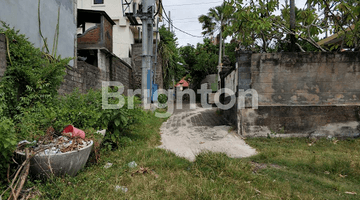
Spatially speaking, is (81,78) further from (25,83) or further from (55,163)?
(55,163)

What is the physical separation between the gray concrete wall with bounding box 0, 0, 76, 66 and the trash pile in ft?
9.73

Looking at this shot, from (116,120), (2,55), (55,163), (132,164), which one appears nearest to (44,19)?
(2,55)

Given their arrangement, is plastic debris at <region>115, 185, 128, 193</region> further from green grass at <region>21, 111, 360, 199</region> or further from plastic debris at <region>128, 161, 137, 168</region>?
plastic debris at <region>128, 161, 137, 168</region>

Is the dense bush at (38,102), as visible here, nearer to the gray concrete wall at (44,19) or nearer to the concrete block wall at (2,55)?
the concrete block wall at (2,55)

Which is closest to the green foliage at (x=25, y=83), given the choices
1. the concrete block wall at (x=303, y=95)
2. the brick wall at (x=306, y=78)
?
the concrete block wall at (x=303, y=95)

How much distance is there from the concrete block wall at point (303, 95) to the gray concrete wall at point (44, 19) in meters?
5.79

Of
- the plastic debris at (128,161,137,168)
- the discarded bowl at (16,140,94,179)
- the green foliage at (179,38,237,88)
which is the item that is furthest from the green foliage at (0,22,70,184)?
the green foliage at (179,38,237,88)

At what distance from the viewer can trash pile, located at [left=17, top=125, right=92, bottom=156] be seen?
2857 mm

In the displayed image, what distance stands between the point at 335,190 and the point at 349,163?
3.73 ft

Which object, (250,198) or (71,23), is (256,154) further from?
(71,23)

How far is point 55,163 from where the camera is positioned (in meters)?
2.84

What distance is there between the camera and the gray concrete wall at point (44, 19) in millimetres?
4621

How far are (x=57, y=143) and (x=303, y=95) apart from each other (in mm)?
6253

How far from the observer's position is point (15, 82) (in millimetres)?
3816
